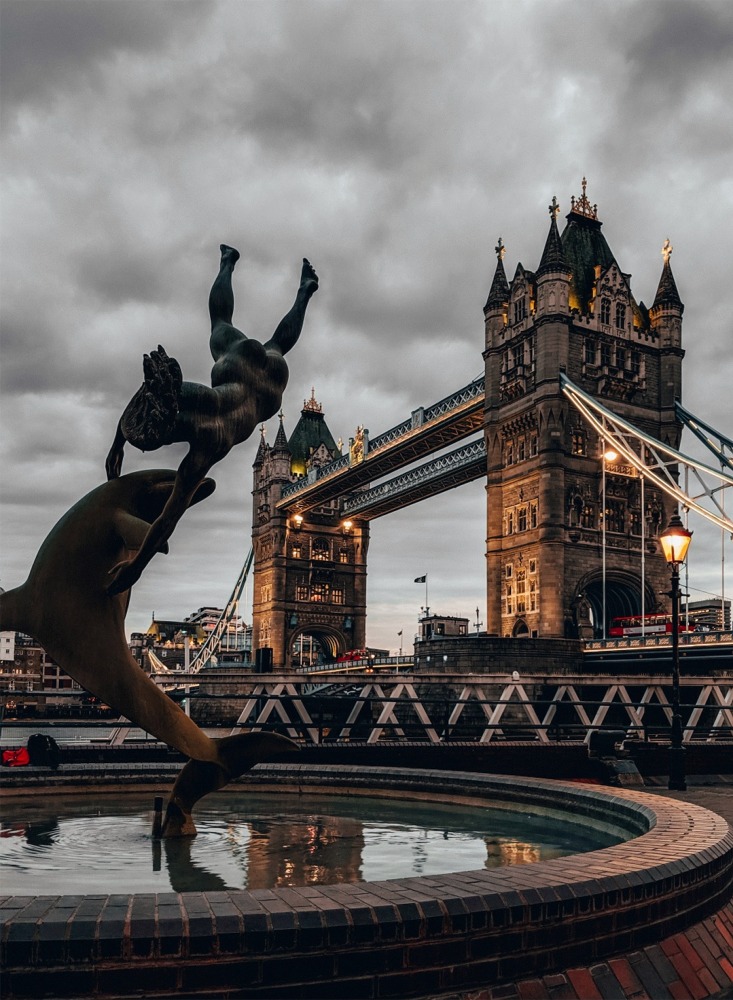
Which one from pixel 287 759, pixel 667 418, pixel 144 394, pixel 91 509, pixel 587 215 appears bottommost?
pixel 287 759

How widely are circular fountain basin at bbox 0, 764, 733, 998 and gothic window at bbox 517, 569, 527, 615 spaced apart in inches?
1875

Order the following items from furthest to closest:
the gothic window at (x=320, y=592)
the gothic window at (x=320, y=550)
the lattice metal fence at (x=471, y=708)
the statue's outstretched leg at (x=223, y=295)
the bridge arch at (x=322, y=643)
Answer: the gothic window at (x=320, y=550)
the gothic window at (x=320, y=592)
the bridge arch at (x=322, y=643)
the lattice metal fence at (x=471, y=708)
the statue's outstretched leg at (x=223, y=295)

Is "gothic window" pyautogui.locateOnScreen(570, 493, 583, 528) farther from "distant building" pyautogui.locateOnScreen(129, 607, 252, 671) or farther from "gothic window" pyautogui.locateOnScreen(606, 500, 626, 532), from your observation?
"distant building" pyautogui.locateOnScreen(129, 607, 252, 671)

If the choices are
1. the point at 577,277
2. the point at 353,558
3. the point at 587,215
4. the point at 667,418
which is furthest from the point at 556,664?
the point at 353,558

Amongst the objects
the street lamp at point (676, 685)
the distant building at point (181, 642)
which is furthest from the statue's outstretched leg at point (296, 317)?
the distant building at point (181, 642)

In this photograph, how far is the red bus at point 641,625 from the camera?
47969mm

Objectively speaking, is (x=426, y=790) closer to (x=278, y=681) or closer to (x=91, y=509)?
(x=91, y=509)

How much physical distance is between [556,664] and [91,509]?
4176cm

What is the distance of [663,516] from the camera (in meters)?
54.3

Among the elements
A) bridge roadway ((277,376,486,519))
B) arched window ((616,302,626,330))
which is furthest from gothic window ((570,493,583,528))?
arched window ((616,302,626,330))

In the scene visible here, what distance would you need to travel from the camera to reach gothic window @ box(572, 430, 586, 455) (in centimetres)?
5281

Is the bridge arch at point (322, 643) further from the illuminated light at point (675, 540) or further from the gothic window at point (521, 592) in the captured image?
the illuminated light at point (675, 540)

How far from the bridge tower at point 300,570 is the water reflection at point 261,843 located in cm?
Result: 8381

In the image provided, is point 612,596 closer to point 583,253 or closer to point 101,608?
point 583,253
